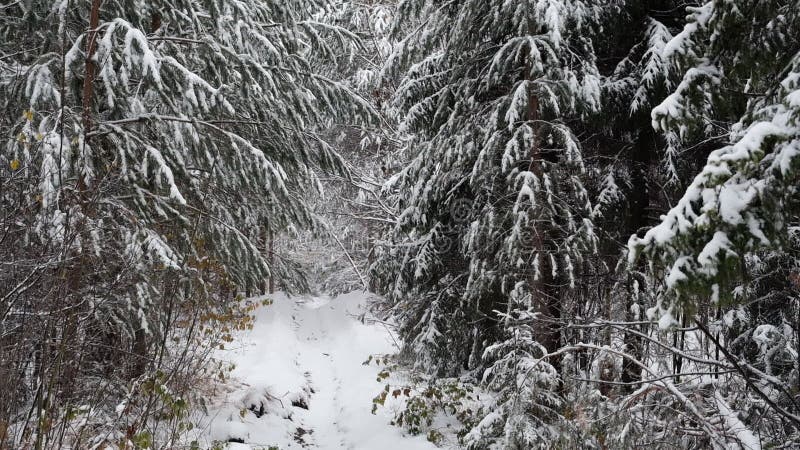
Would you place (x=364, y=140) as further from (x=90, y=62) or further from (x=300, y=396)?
(x=90, y=62)

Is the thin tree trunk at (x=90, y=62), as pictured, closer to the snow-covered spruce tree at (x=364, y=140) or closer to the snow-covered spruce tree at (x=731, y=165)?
the snow-covered spruce tree at (x=731, y=165)

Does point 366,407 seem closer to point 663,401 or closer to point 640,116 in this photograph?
point 663,401

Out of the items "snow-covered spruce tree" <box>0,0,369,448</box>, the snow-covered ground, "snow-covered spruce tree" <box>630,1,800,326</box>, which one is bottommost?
the snow-covered ground

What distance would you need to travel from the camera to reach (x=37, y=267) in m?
3.39

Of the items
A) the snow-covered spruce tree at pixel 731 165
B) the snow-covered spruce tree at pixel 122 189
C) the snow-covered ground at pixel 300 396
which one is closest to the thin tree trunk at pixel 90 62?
the snow-covered spruce tree at pixel 122 189

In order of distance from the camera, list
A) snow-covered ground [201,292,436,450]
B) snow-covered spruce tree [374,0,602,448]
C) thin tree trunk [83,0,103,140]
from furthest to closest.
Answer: snow-covered ground [201,292,436,450] → snow-covered spruce tree [374,0,602,448] → thin tree trunk [83,0,103,140]

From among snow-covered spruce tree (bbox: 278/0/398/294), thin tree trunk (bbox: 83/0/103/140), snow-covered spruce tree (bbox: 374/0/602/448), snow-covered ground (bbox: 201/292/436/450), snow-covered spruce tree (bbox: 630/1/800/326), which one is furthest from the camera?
snow-covered spruce tree (bbox: 278/0/398/294)

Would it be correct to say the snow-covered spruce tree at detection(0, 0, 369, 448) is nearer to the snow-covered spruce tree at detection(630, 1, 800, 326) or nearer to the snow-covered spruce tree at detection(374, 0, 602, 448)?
the snow-covered spruce tree at detection(374, 0, 602, 448)

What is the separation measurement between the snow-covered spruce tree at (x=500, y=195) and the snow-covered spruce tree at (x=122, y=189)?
7.20ft

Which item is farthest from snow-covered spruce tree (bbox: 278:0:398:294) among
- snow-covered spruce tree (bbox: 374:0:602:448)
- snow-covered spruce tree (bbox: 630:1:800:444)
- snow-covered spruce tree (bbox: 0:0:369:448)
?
snow-covered spruce tree (bbox: 630:1:800:444)

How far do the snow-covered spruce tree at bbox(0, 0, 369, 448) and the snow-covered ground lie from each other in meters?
1.42

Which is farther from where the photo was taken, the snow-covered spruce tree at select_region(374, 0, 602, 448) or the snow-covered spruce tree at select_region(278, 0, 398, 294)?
the snow-covered spruce tree at select_region(278, 0, 398, 294)

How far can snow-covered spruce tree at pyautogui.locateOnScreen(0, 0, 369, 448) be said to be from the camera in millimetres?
3605

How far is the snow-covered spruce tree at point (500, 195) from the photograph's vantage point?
19.9 ft
